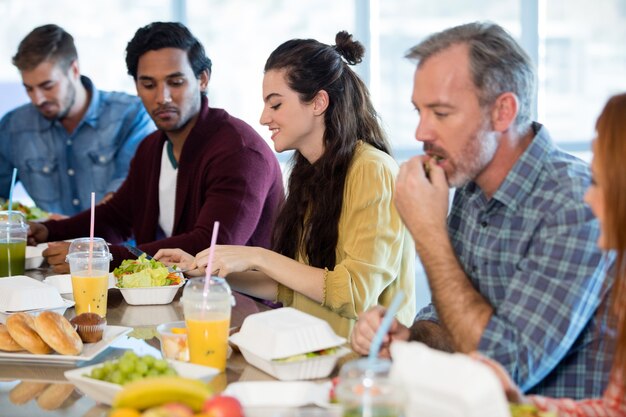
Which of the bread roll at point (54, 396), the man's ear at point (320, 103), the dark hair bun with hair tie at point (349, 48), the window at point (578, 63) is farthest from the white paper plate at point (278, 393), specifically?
the window at point (578, 63)

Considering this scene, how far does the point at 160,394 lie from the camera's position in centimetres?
130

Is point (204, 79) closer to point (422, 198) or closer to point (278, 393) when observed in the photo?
point (422, 198)

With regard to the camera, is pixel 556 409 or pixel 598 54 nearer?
pixel 556 409

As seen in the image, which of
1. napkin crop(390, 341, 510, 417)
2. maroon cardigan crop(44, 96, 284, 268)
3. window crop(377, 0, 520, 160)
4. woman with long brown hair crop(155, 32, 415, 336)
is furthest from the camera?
window crop(377, 0, 520, 160)

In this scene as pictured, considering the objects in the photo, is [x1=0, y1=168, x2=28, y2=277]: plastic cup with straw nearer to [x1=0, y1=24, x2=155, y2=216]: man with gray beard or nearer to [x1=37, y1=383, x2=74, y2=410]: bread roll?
[x1=37, y1=383, x2=74, y2=410]: bread roll

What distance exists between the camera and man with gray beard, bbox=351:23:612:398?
1729 millimetres

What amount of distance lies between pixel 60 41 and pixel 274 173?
167 centimetres

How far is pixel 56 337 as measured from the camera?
1.90m

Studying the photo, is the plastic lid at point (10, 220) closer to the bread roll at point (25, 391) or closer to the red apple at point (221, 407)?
the bread roll at point (25, 391)

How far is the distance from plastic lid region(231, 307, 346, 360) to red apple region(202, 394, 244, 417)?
382 millimetres

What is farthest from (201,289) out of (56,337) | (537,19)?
(537,19)

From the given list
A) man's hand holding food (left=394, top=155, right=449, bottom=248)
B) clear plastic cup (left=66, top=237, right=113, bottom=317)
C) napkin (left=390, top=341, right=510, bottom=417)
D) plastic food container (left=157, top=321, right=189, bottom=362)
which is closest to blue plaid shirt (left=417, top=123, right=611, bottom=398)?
man's hand holding food (left=394, top=155, right=449, bottom=248)

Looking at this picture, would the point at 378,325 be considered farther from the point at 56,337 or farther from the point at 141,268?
the point at 141,268

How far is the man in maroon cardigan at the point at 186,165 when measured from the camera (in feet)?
10.8
